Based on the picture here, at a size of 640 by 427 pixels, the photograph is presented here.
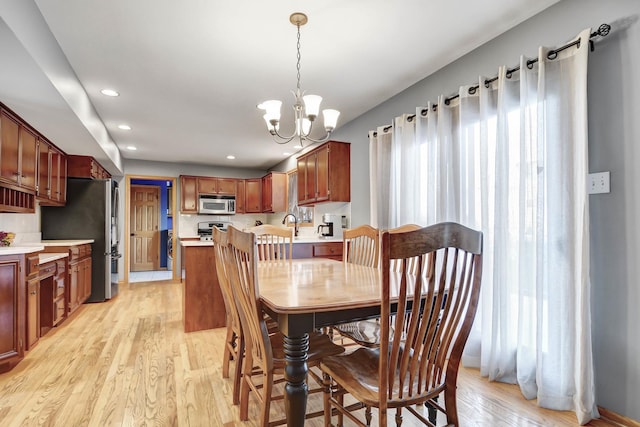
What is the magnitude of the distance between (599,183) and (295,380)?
1840 millimetres

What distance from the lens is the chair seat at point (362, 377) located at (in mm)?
1166

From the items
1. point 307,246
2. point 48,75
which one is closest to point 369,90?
point 307,246

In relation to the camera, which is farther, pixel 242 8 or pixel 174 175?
pixel 174 175

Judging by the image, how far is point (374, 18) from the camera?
2.13 meters

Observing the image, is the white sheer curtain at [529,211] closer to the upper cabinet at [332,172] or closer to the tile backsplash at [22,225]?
the upper cabinet at [332,172]

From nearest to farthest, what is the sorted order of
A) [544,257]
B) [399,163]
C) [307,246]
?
[544,257], [399,163], [307,246]

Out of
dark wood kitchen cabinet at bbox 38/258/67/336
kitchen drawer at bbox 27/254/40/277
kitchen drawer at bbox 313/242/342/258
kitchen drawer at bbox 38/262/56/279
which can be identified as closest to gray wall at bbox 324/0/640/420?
kitchen drawer at bbox 313/242/342/258

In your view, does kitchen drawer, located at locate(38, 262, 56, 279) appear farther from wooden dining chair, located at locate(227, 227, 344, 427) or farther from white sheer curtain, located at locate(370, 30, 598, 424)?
white sheer curtain, located at locate(370, 30, 598, 424)

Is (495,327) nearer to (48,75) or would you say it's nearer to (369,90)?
(369,90)

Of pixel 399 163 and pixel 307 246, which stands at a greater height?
pixel 399 163

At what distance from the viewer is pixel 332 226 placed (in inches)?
176

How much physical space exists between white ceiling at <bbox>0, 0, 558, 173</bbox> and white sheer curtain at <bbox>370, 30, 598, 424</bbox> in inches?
19.6

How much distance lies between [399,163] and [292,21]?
1.62 meters

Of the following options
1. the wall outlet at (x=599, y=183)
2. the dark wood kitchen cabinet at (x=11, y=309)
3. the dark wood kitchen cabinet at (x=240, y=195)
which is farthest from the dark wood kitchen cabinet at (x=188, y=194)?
the wall outlet at (x=599, y=183)
